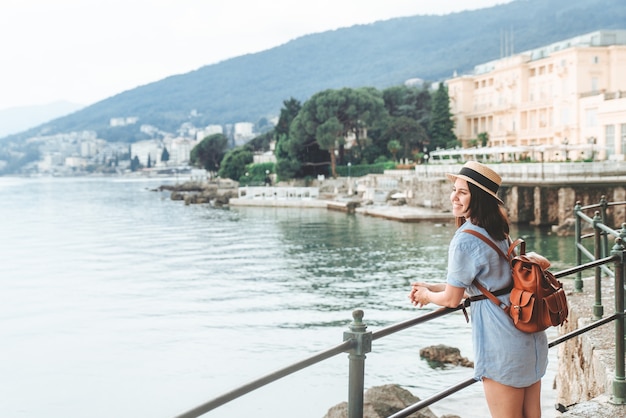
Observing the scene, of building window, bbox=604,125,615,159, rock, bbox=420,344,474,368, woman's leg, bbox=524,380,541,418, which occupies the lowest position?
rock, bbox=420,344,474,368

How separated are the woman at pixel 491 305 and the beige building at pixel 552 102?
1721 inches

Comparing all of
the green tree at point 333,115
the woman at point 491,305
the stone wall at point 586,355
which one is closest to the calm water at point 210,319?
the woman at point 491,305

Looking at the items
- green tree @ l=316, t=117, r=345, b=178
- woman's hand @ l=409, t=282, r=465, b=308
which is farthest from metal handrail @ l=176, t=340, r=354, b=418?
green tree @ l=316, t=117, r=345, b=178

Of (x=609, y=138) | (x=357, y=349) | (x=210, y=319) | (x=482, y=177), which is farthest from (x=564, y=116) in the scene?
(x=357, y=349)

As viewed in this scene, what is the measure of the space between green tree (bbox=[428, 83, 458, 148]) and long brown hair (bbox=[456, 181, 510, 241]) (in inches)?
2915

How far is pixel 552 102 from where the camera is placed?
213 feet

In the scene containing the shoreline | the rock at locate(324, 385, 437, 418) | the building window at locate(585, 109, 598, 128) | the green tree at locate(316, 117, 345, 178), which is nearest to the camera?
the rock at locate(324, 385, 437, 418)

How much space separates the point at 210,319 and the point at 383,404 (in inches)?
407

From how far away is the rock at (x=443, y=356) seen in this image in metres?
13.1

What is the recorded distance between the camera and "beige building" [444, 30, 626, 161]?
51.1 meters

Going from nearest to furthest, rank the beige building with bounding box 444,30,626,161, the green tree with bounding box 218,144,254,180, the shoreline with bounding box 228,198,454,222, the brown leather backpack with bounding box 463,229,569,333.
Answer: the brown leather backpack with bounding box 463,229,569,333, the shoreline with bounding box 228,198,454,222, the beige building with bounding box 444,30,626,161, the green tree with bounding box 218,144,254,180

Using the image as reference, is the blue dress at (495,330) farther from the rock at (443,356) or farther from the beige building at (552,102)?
the beige building at (552,102)

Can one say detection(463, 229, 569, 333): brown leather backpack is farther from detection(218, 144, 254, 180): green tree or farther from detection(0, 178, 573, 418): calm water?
detection(218, 144, 254, 180): green tree

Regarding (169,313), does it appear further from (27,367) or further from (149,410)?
(149,410)
